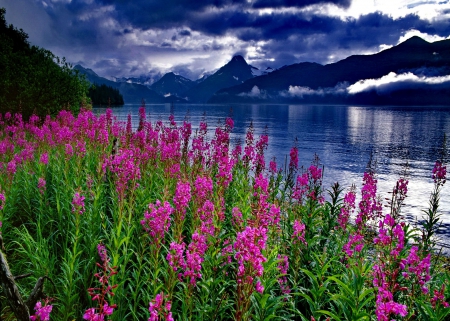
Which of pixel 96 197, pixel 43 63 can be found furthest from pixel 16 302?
pixel 43 63

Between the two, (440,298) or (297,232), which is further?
(297,232)

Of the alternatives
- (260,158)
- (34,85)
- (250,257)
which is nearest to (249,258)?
(250,257)

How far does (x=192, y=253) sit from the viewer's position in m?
3.40

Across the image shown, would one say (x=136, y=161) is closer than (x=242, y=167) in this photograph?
Yes

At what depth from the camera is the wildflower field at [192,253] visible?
3299 mm

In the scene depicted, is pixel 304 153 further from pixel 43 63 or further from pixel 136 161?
pixel 136 161

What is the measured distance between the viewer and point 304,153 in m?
40.7

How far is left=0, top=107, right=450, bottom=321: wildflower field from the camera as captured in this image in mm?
3299

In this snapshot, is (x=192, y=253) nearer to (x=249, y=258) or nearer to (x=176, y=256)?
(x=176, y=256)

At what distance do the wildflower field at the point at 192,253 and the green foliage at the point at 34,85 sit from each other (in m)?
11.5

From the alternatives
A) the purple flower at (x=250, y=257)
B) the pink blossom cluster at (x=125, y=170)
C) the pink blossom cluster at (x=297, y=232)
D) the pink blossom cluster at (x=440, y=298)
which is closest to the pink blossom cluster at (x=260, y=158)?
the pink blossom cluster at (x=125, y=170)

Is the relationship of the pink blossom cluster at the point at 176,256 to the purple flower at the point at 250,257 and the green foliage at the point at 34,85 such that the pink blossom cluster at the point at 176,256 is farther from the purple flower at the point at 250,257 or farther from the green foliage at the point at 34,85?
the green foliage at the point at 34,85

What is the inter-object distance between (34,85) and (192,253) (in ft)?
75.4

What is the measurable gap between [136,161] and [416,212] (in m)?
19.0
